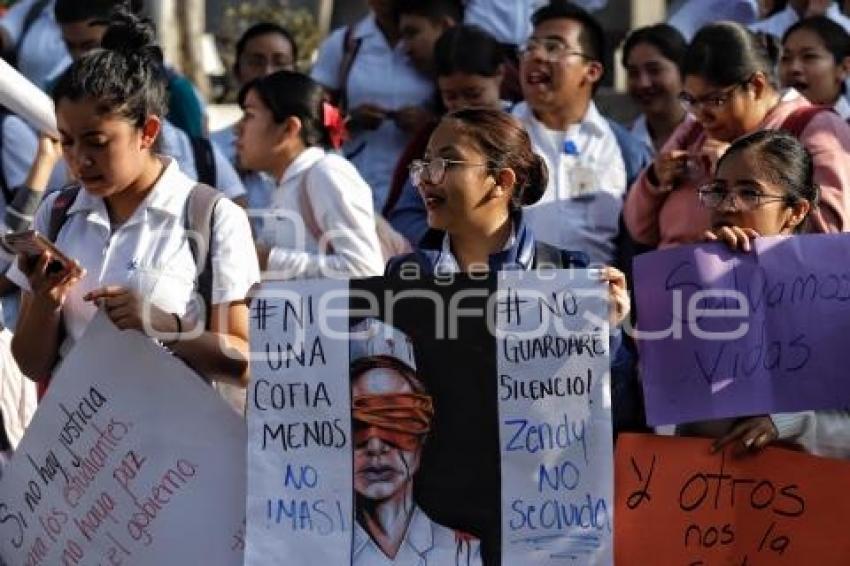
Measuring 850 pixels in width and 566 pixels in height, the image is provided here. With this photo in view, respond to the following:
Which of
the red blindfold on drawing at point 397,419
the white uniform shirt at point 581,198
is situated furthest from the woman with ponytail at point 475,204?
the white uniform shirt at point 581,198

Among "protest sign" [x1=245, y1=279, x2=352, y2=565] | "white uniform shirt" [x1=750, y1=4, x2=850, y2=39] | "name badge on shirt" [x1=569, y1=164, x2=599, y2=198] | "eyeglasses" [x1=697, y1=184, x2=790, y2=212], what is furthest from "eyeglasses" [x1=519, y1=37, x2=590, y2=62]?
"protest sign" [x1=245, y1=279, x2=352, y2=565]

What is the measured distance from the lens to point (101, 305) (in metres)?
5.05

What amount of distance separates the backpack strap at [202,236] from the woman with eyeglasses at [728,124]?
1749 millimetres

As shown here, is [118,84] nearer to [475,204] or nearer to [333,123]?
[475,204]

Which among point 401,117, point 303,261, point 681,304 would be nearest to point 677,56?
point 401,117

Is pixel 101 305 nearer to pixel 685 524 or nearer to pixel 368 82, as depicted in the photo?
pixel 685 524

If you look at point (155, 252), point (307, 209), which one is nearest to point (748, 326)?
point (155, 252)

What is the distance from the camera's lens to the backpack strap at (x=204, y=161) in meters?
7.36

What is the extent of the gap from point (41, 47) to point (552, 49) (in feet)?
8.91

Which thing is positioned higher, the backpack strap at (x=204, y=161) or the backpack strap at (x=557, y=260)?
the backpack strap at (x=557, y=260)

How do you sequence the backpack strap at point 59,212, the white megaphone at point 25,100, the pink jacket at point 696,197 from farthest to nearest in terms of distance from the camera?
the pink jacket at point 696,197 < the white megaphone at point 25,100 < the backpack strap at point 59,212

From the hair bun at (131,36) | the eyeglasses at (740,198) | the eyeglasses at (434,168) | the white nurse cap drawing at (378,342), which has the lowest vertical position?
the white nurse cap drawing at (378,342)

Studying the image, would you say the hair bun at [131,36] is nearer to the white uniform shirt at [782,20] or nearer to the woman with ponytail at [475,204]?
the woman with ponytail at [475,204]

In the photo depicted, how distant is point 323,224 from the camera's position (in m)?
6.58
